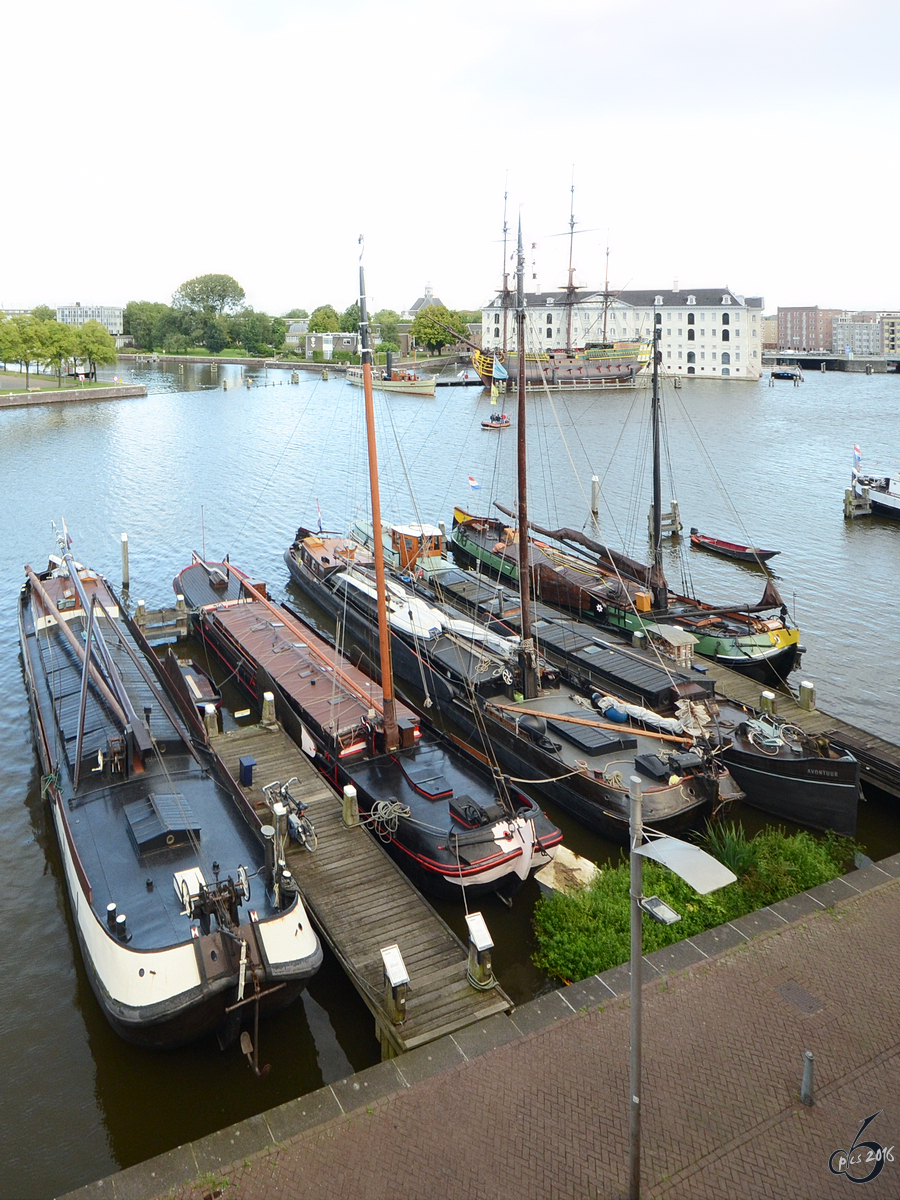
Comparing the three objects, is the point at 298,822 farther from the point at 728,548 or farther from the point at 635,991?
the point at 728,548

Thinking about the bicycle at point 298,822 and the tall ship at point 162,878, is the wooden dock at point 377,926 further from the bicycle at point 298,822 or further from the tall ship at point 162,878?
the tall ship at point 162,878

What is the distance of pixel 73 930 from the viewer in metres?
18.4

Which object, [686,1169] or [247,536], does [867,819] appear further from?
[247,536]

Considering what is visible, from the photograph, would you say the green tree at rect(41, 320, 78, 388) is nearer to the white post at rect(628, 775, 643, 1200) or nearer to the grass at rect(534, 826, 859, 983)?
the grass at rect(534, 826, 859, 983)

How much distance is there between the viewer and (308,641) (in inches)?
1125

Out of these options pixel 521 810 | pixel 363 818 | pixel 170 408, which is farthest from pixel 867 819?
pixel 170 408

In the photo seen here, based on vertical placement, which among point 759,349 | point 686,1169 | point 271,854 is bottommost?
point 686,1169

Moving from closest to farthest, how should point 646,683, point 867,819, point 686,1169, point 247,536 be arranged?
point 686,1169 → point 867,819 → point 646,683 → point 247,536

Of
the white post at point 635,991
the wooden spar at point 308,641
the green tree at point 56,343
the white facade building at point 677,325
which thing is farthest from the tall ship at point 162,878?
the white facade building at point 677,325

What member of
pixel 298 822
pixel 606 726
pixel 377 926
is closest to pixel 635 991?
pixel 377 926

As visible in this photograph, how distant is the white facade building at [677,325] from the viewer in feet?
450

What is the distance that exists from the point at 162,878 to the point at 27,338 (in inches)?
4308

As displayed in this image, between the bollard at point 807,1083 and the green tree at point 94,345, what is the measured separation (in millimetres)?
123083

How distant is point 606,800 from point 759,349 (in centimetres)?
13935
